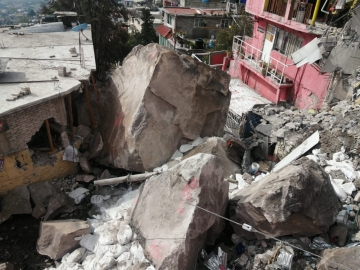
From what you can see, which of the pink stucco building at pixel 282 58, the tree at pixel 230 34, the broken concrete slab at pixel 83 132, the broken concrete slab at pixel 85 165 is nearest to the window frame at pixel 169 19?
the tree at pixel 230 34

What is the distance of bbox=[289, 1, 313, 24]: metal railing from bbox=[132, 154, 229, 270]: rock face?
10.4 metres

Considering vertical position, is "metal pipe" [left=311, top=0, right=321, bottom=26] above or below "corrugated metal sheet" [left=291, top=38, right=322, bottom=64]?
above

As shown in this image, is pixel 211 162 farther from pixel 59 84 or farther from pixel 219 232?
pixel 59 84

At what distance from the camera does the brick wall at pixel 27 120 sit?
256 inches

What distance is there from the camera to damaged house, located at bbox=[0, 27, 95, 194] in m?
6.60

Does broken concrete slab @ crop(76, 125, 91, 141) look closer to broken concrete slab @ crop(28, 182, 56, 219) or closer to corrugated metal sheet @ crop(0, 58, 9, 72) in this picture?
broken concrete slab @ crop(28, 182, 56, 219)

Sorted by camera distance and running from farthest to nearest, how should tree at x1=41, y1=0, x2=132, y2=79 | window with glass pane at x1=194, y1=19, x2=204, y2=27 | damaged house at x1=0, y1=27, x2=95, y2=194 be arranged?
window with glass pane at x1=194, y1=19, x2=204, y2=27 < tree at x1=41, y1=0, x2=132, y2=79 < damaged house at x1=0, y1=27, x2=95, y2=194

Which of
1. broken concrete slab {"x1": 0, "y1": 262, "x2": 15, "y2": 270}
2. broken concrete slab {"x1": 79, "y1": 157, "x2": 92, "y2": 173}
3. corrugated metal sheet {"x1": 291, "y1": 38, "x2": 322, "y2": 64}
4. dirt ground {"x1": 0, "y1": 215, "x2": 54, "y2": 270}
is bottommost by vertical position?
dirt ground {"x1": 0, "y1": 215, "x2": 54, "y2": 270}

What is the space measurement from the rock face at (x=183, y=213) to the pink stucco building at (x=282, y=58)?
9230 mm

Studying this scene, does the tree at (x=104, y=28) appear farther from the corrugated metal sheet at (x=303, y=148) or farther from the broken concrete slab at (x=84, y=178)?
the corrugated metal sheet at (x=303, y=148)

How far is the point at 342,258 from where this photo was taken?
418 centimetres

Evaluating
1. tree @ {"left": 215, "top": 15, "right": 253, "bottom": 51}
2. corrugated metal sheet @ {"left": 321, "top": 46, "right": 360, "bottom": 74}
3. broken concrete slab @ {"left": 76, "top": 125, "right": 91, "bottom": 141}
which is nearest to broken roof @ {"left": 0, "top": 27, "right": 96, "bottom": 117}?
broken concrete slab @ {"left": 76, "top": 125, "right": 91, "bottom": 141}

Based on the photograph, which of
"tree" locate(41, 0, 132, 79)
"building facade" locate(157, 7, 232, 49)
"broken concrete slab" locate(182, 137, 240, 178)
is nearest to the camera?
"broken concrete slab" locate(182, 137, 240, 178)

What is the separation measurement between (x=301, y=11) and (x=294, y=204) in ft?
36.2
